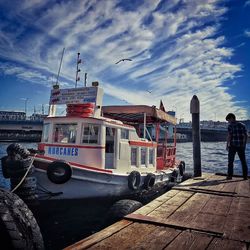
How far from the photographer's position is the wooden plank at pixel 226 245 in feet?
10.5

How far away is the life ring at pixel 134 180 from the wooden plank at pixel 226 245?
6252 mm

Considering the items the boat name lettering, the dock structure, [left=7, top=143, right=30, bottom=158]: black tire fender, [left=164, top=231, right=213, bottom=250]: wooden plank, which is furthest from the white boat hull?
[left=164, top=231, right=213, bottom=250]: wooden plank

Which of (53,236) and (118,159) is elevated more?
(118,159)

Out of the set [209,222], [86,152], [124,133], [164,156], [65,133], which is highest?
[124,133]

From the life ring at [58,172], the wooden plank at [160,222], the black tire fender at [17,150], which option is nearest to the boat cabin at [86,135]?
the life ring at [58,172]

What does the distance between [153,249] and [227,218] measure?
193cm

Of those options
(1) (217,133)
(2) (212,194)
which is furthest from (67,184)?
(1) (217,133)

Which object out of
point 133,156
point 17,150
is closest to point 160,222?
point 17,150

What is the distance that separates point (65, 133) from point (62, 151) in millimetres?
718

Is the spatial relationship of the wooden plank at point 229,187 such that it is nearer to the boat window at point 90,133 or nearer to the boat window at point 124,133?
the boat window at point 124,133

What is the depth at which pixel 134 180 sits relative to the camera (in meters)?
9.82

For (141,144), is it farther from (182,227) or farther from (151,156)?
(182,227)

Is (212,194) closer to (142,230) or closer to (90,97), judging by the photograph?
(142,230)

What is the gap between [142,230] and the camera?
3781mm
